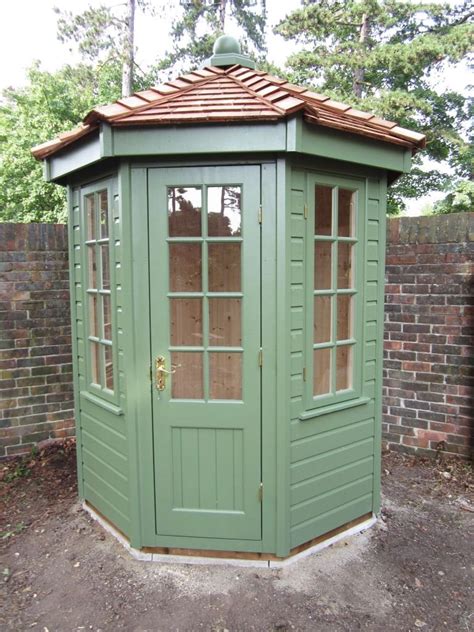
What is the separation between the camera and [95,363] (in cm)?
314

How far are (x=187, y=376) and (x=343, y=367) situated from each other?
1015mm

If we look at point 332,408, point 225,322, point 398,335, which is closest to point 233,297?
point 225,322

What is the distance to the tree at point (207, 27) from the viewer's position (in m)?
Result: 13.6

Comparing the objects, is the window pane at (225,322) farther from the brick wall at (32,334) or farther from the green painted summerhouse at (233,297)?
the brick wall at (32,334)

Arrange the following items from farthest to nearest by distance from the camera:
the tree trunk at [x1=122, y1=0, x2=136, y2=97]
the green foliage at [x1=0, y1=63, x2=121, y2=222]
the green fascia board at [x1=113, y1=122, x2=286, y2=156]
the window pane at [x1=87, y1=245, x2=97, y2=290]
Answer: the green foliage at [x1=0, y1=63, x2=121, y2=222], the tree trunk at [x1=122, y1=0, x2=136, y2=97], the window pane at [x1=87, y1=245, x2=97, y2=290], the green fascia board at [x1=113, y1=122, x2=286, y2=156]

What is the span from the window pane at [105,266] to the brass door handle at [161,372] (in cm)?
63

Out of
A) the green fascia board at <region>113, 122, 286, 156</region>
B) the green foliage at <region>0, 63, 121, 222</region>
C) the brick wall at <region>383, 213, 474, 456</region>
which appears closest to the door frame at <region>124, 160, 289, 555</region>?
the green fascia board at <region>113, 122, 286, 156</region>

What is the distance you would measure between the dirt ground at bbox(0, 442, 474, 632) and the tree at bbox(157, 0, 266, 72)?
547 inches

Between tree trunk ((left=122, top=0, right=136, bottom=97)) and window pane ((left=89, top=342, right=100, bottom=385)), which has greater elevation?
tree trunk ((left=122, top=0, right=136, bottom=97))

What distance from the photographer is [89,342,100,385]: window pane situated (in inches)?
122

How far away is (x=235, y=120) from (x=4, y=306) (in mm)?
2871

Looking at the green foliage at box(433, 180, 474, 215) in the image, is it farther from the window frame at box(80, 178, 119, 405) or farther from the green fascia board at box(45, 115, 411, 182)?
the window frame at box(80, 178, 119, 405)

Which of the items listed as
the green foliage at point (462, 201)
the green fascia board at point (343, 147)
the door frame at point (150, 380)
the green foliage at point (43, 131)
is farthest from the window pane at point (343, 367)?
the green foliage at point (43, 131)

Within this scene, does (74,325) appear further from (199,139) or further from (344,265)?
(344,265)
